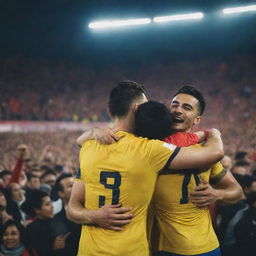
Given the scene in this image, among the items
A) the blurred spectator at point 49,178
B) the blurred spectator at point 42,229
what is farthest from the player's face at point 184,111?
the blurred spectator at point 49,178

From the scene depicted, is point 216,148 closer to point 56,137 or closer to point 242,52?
point 56,137

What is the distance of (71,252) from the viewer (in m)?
3.29

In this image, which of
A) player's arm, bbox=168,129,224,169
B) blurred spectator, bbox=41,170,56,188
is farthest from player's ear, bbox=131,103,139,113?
blurred spectator, bbox=41,170,56,188

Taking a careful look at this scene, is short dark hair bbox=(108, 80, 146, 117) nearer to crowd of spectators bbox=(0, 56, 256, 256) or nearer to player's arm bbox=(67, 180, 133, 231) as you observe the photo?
player's arm bbox=(67, 180, 133, 231)

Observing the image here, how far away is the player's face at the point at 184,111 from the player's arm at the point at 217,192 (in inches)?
15.9

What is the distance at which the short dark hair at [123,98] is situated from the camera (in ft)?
6.89

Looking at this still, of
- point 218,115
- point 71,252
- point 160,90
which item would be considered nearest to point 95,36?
point 160,90

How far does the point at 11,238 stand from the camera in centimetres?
347

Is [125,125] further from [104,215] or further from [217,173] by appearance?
[217,173]

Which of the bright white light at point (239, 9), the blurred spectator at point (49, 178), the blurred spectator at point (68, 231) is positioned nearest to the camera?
the blurred spectator at point (68, 231)

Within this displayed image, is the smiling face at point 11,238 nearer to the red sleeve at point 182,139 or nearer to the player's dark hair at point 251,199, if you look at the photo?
the red sleeve at point 182,139

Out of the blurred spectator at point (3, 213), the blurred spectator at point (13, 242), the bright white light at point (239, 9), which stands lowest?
the blurred spectator at point (13, 242)

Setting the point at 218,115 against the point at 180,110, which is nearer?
the point at 180,110

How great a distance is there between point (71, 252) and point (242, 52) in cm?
1775
